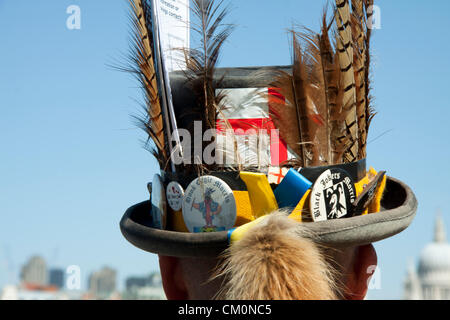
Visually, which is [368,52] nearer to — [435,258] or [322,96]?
[322,96]

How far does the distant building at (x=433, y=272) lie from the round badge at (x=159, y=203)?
78.0 meters

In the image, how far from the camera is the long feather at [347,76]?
2322mm

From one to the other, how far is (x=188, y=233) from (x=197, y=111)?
50 cm

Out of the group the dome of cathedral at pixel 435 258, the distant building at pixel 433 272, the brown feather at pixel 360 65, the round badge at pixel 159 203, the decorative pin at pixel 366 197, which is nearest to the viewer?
the decorative pin at pixel 366 197

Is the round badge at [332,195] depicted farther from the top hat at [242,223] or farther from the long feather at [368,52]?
the long feather at [368,52]

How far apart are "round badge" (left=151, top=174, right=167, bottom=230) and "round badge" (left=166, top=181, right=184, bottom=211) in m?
0.03

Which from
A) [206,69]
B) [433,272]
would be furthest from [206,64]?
[433,272]

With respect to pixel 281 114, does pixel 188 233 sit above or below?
below

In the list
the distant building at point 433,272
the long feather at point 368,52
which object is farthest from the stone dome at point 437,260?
the long feather at point 368,52

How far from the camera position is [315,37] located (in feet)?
7.63

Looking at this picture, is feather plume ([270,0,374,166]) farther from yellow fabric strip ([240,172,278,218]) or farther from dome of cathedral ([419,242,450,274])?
dome of cathedral ([419,242,450,274])

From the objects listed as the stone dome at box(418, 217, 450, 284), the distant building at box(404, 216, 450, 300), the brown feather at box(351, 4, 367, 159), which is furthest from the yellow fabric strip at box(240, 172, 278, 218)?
the stone dome at box(418, 217, 450, 284)
